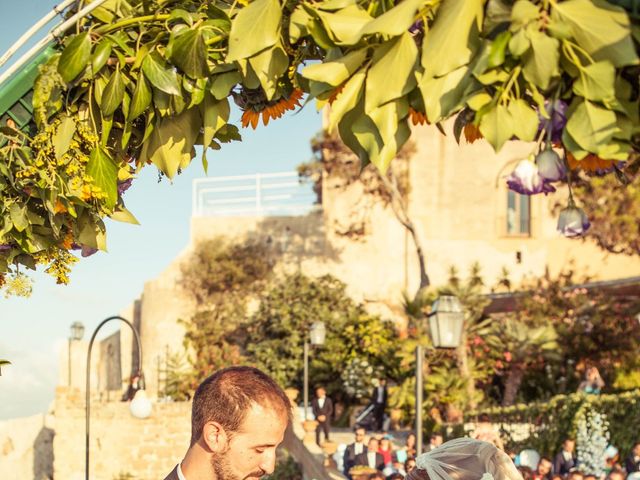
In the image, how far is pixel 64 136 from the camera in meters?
2.72

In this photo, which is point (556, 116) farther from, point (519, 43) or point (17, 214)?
point (17, 214)

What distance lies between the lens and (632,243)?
2170 cm

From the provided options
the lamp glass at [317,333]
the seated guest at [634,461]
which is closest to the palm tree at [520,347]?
the lamp glass at [317,333]

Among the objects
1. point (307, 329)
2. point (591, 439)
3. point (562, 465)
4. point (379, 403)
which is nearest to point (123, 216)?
point (562, 465)

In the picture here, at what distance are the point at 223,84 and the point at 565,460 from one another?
13080mm

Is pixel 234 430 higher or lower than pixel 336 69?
lower

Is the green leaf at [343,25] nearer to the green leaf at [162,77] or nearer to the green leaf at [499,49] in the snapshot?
the green leaf at [499,49]

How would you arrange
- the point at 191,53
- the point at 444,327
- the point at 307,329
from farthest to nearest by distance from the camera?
the point at 307,329 < the point at 444,327 < the point at 191,53

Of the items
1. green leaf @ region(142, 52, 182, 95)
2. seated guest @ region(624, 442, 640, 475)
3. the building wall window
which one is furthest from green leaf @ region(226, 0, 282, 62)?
the building wall window

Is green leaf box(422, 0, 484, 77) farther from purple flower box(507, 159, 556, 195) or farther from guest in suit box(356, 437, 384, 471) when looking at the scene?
guest in suit box(356, 437, 384, 471)

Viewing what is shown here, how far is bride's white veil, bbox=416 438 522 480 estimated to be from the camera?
322cm

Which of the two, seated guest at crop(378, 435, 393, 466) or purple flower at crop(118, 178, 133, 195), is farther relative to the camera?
seated guest at crop(378, 435, 393, 466)

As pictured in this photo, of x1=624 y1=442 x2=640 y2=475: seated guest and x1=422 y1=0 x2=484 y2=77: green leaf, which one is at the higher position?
x1=422 y1=0 x2=484 y2=77: green leaf

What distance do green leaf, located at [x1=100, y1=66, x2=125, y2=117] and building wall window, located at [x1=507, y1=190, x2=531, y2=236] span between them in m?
26.0
